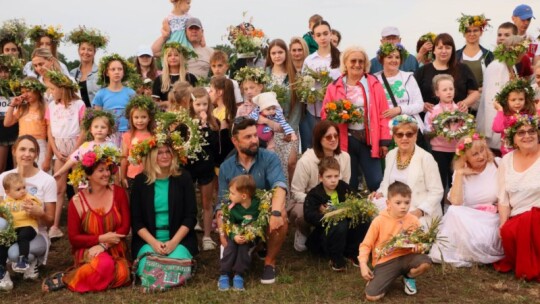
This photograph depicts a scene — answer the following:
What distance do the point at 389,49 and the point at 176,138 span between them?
3397 millimetres

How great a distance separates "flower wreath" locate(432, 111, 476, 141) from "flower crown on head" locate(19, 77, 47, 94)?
546 cm

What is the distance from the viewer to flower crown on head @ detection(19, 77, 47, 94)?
9.17m

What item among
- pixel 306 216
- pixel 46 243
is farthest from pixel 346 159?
pixel 46 243

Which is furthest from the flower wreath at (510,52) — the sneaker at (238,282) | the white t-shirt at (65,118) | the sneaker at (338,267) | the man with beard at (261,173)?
the white t-shirt at (65,118)

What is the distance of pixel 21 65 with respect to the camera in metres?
9.88

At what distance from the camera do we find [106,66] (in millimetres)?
9719

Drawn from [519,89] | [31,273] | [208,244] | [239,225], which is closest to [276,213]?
[239,225]

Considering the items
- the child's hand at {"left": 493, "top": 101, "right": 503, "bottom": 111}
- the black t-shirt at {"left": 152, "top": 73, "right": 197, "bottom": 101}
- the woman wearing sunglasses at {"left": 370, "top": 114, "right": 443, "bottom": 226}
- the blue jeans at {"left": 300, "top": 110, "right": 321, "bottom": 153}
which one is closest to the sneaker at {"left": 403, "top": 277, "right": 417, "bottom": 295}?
the woman wearing sunglasses at {"left": 370, "top": 114, "right": 443, "bottom": 226}

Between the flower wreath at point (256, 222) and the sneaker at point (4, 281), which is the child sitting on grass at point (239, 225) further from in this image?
the sneaker at point (4, 281)

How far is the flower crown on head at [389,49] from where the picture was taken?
937 cm

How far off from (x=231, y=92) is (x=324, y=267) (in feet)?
9.12

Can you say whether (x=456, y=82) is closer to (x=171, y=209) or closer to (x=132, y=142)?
(x=171, y=209)

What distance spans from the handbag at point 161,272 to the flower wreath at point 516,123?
13.4 ft

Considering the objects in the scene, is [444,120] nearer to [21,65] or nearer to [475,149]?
[475,149]
